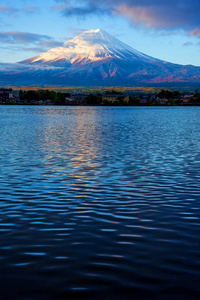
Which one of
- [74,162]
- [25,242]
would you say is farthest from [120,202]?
[74,162]

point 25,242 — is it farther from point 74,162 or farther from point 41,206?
point 74,162

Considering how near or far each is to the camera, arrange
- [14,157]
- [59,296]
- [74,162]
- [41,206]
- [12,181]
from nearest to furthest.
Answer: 1. [59,296]
2. [41,206]
3. [12,181]
4. [74,162]
5. [14,157]

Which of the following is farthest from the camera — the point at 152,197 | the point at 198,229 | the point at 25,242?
the point at 152,197

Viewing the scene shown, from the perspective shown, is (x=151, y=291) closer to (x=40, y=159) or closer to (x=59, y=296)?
(x=59, y=296)

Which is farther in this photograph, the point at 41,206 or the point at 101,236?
the point at 41,206

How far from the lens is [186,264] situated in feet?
32.4

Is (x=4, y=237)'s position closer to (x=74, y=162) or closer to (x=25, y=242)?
(x=25, y=242)

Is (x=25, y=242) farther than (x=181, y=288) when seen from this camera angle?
Yes

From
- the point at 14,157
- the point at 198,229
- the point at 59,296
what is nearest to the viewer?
the point at 59,296

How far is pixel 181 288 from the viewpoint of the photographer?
856 cm

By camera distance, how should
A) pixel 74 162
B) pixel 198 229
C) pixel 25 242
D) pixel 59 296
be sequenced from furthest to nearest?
pixel 74 162
pixel 198 229
pixel 25 242
pixel 59 296

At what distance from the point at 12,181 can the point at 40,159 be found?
8.86 metres

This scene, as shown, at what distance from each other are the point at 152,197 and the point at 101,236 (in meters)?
6.12

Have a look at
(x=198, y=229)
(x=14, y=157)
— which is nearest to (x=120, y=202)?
(x=198, y=229)
